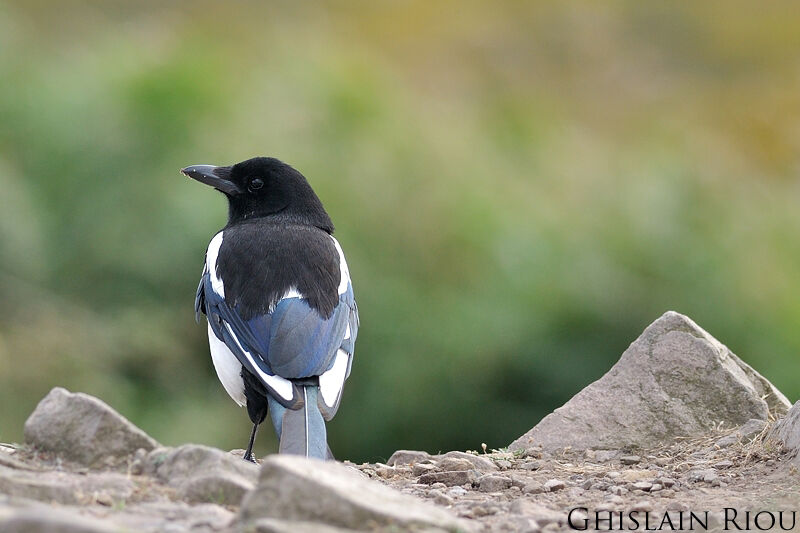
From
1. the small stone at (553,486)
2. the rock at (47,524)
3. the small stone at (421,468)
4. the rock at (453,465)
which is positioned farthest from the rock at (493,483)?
the rock at (47,524)

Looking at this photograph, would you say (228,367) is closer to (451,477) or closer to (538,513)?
(451,477)

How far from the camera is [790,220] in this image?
1273 centimetres

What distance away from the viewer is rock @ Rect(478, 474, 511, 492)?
432 cm

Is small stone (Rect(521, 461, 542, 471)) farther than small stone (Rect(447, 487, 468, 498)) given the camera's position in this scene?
Yes

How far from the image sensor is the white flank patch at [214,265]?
529 centimetres

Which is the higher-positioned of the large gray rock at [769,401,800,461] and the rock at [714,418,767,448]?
the rock at [714,418,767,448]

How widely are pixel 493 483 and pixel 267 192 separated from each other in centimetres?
210

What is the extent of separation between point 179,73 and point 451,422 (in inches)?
159

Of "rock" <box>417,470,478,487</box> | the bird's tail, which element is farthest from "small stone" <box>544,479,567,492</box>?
the bird's tail

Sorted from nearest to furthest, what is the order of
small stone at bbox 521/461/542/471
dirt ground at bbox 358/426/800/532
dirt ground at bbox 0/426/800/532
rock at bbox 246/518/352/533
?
rock at bbox 246/518/352/533, dirt ground at bbox 0/426/800/532, dirt ground at bbox 358/426/800/532, small stone at bbox 521/461/542/471

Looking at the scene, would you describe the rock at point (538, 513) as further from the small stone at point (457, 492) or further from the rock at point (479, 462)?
the rock at point (479, 462)

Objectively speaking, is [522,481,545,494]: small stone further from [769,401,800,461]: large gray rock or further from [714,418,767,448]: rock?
[714,418,767,448]: rock

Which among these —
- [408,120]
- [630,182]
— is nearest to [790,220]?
[630,182]

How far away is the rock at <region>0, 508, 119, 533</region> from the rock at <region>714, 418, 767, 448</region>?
2.99 meters
